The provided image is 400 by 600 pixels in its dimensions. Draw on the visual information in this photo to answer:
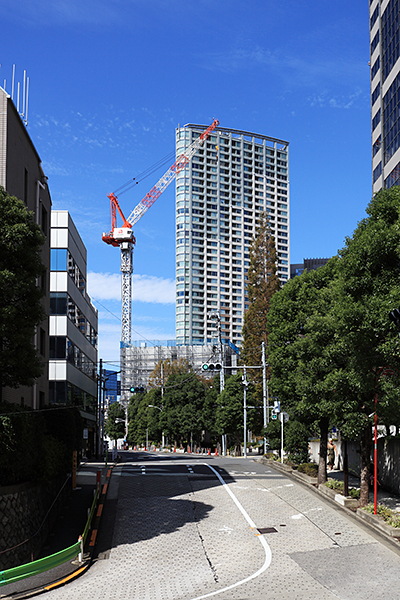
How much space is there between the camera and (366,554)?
1866 centimetres

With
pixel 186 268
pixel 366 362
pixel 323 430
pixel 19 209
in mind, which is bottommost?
pixel 323 430

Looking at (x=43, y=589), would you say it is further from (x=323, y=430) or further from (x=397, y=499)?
(x=323, y=430)

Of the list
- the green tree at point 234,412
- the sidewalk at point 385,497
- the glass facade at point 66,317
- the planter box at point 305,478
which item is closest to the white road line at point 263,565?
the planter box at point 305,478

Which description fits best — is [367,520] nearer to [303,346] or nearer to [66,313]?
[303,346]

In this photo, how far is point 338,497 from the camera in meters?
26.1

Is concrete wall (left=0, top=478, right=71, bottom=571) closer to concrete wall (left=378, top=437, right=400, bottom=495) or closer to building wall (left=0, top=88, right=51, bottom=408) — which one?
building wall (left=0, top=88, right=51, bottom=408)

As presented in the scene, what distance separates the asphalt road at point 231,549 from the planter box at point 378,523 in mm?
503

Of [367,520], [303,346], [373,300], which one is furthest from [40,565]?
[303,346]

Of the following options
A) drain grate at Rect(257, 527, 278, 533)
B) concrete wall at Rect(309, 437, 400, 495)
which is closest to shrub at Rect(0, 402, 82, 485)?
drain grate at Rect(257, 527, 278, 533)

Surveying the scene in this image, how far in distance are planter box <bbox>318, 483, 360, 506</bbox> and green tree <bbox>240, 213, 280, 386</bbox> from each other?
48.2 meters

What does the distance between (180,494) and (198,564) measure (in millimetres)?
10620

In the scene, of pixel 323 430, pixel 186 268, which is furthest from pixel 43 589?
pixel 186 268

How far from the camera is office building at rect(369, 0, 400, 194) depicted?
49719mm

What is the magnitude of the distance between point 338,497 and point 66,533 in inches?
463
